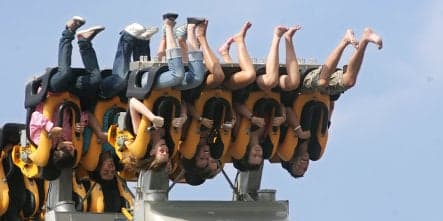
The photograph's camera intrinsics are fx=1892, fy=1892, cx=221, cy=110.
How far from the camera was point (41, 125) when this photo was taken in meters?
30.4

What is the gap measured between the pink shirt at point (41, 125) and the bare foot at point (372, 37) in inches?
199

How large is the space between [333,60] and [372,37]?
103 centimetres

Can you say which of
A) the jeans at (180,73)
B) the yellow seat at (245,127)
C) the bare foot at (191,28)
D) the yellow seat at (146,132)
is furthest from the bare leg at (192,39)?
the yellow seat at (245,127)

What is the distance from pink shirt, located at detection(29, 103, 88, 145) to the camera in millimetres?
30312

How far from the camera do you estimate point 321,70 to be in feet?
99.0

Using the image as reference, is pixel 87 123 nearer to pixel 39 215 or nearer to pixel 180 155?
pixel 180 155

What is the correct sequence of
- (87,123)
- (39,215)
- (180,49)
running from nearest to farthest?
(180,49) < (87,123) < (39,215)

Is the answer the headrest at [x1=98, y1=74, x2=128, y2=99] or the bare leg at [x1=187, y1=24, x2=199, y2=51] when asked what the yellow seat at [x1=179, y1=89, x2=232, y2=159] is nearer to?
the bare leg at [x1=187, y1=24, x2=199, y2=51]

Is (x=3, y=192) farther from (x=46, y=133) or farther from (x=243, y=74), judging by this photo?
(x=243, y=74)

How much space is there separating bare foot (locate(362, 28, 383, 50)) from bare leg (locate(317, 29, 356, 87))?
297 mm

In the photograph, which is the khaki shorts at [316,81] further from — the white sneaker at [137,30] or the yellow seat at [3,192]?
the yellow seat at [3,192]

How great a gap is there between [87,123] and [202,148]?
213cm

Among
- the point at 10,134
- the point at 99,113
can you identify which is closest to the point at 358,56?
the point at 99,113

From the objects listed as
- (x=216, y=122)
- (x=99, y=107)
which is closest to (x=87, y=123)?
(x=99, y=107)
